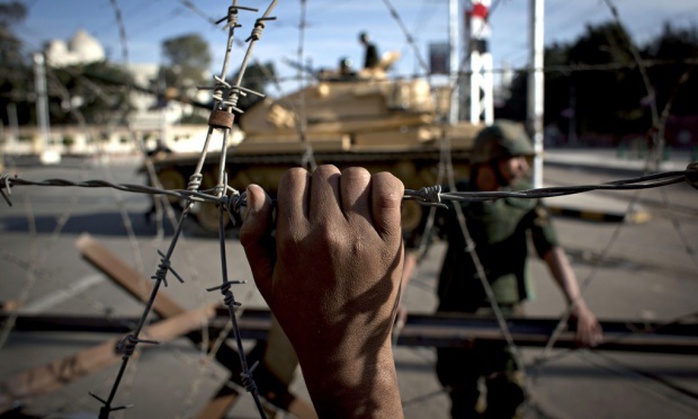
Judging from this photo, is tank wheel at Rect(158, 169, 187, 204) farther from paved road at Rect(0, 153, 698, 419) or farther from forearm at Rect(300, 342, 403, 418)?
forearm at Rect(300, 342, 403, 418)

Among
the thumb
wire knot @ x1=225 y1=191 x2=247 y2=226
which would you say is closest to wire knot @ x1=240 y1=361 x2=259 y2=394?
the thumb

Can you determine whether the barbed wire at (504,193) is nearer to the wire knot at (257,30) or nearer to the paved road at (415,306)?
the wire knot at (257,30)

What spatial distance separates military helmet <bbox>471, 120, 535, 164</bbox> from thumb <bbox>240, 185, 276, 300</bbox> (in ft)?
5.91

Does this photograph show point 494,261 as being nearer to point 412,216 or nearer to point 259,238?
point 259,238

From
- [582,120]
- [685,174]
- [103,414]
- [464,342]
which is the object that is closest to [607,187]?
[685,174]

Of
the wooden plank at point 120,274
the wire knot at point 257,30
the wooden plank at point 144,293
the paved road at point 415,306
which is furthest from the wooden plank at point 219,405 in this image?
the wire knot at point 257,30

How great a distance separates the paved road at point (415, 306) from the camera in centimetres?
307

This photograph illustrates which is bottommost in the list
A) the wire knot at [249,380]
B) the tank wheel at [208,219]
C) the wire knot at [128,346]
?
the tank wheel at [208,219]

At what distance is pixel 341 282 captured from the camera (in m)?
0.76

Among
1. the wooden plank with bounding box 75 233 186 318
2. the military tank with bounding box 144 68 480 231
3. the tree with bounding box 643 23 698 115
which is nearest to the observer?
the wooden plank with bounding box 75 233 186 318

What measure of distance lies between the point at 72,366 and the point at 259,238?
5.11 ft

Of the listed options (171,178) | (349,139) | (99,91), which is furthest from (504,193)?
(171,178)

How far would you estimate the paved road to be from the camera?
3.07 meters

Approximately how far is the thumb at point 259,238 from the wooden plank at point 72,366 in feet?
4.18
